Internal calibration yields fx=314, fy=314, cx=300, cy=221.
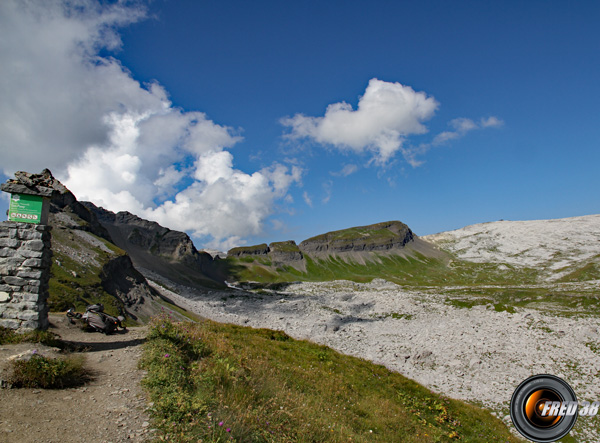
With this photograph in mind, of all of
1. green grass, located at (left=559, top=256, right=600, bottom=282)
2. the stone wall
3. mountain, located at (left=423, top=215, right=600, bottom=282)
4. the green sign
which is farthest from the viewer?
mountain, located at (left=423, top=215, right=600, bottom=282)

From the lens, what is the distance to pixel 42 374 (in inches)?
371

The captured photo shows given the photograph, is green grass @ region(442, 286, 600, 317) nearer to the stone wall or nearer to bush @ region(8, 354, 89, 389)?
bush @ region(8, 354, 89, 389)

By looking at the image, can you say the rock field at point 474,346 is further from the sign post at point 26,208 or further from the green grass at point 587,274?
the green grass at point 587,274

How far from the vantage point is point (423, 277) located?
15838cm

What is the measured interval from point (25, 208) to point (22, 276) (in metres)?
3.24

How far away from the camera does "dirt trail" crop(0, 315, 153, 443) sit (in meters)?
7.05

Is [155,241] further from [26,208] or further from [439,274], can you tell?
[26,208]

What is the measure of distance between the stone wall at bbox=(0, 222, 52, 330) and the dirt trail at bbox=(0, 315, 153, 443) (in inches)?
89.8

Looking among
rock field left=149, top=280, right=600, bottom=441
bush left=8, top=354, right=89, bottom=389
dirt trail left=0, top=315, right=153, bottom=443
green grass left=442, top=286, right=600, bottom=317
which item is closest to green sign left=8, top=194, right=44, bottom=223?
dirt trail left=0, top=315, right=153, bottom=443

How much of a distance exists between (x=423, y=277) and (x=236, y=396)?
164 m

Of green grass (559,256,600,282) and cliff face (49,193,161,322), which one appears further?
green grass (559,256,600,282)

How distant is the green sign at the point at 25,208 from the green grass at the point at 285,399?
7.77 m

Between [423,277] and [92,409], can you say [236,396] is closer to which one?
[92,409]

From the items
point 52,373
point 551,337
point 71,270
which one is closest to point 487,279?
point 551,337
